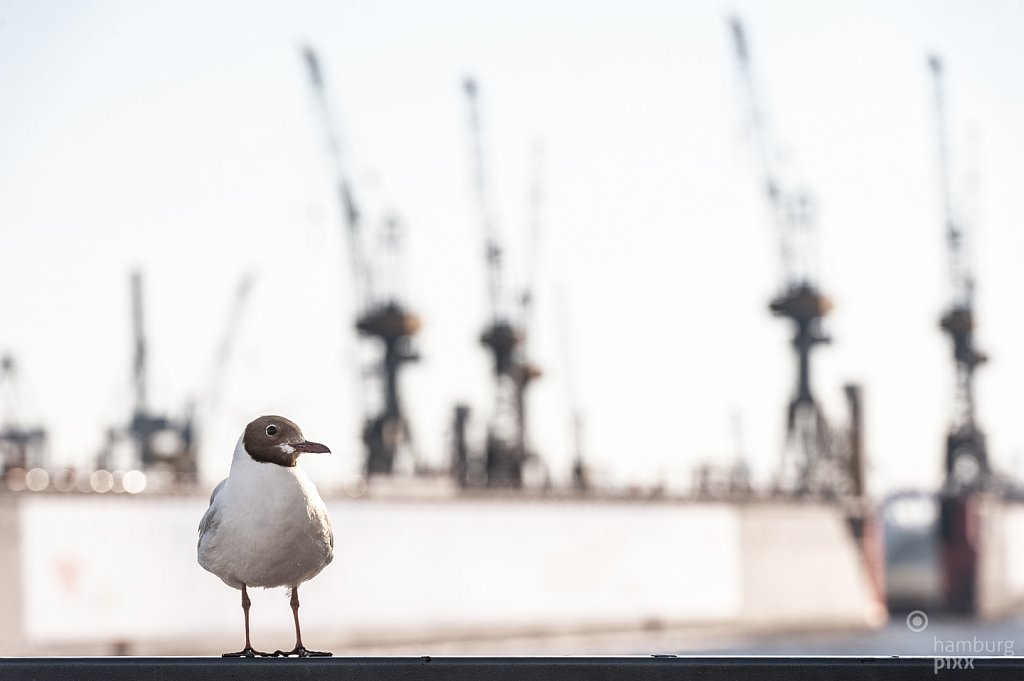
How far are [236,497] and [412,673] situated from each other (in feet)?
2.89

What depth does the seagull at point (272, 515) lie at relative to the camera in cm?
663

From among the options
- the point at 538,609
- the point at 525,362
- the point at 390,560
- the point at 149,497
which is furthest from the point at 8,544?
the point at 525,362

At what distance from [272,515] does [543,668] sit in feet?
3.47

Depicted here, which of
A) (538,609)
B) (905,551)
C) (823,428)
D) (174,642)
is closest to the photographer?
(174,642)

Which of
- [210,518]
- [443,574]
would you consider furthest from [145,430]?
[210,518]

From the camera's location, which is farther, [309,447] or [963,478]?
[963,478]

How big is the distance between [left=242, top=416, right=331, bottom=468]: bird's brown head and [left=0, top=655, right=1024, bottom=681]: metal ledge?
0.68 metres

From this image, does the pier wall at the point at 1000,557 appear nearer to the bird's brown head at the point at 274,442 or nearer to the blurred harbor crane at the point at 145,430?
the blurred harbor crane at the point at 145,430

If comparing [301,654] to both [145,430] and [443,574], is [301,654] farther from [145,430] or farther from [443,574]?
[145,430]

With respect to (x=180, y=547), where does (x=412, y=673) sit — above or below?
above

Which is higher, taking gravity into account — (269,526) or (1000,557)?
(269,526)

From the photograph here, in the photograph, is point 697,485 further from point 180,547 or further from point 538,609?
point 180,547

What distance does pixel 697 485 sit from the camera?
93.6 meters

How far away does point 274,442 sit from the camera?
6637 millimetres
